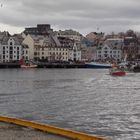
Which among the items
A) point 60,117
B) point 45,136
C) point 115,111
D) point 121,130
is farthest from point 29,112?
point 45,136

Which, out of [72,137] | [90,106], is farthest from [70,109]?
[72,137]

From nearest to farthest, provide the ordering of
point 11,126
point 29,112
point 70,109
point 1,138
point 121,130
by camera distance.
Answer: point 1,138 < point 11,126 < point 121,130 < point 29,112 < point 70,109

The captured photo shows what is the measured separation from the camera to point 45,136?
22.9 meters

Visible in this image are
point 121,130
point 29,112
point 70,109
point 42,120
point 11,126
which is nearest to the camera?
point 11,126

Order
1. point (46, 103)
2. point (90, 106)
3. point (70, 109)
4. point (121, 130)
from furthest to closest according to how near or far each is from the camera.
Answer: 1. point (46, 103)
2. point (90, 106)
3. point (70, 109)
4. point (121, 130)

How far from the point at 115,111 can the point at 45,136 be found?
17.5 meters

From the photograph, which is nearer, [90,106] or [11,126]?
[11,126]

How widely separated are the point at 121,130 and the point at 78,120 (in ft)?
17.2

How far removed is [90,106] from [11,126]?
18956 millimetres

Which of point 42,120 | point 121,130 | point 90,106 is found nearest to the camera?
point 121,130

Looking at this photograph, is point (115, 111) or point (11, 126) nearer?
point (11, 126)

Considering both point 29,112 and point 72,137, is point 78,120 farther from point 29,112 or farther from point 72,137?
point 72,137

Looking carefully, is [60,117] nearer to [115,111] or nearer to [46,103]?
[115,111]

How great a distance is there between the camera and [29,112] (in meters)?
38.6
